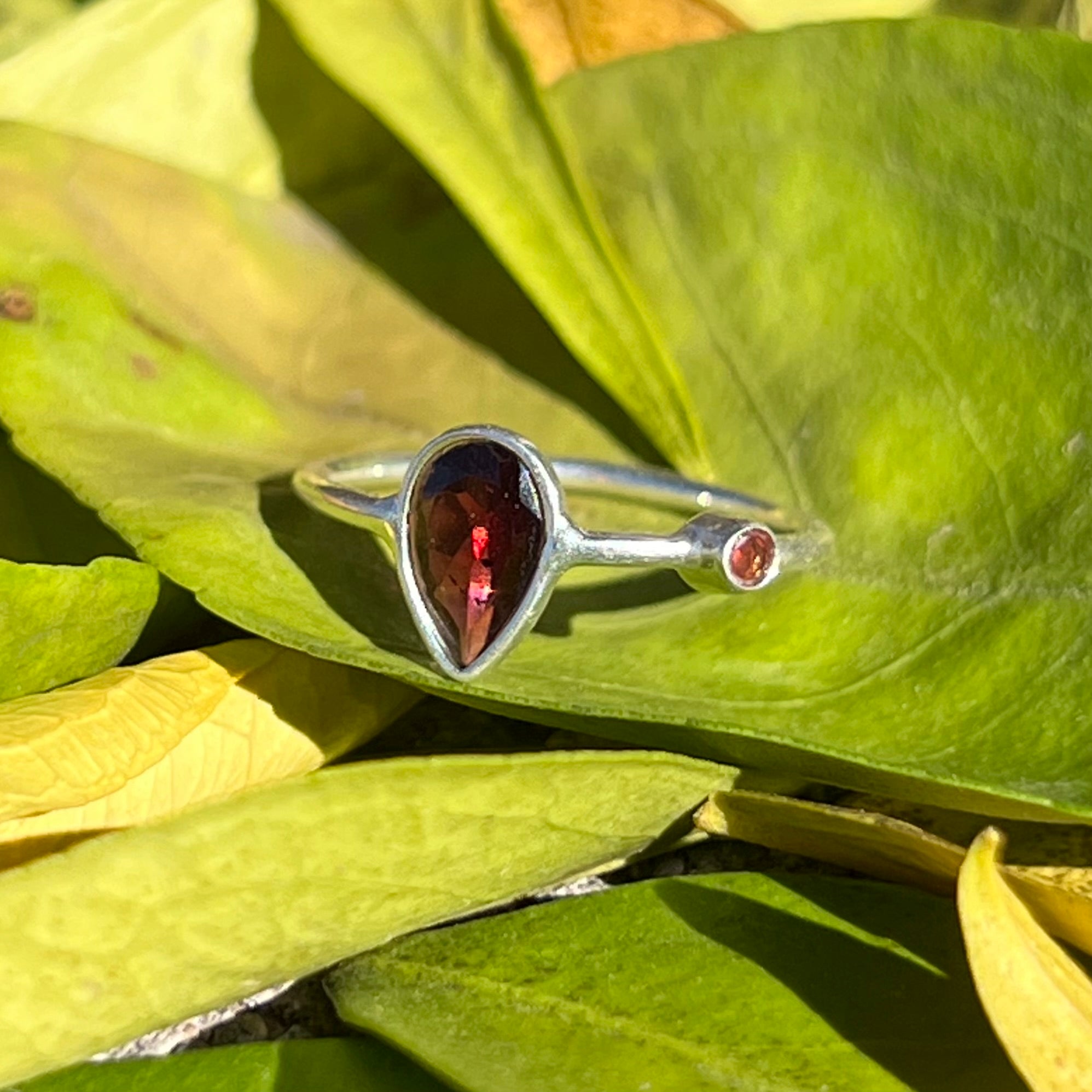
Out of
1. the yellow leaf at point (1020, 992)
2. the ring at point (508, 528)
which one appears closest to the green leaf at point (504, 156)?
the ring at point (508, 528)

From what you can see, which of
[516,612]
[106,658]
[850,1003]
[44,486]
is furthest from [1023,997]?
[44,486]

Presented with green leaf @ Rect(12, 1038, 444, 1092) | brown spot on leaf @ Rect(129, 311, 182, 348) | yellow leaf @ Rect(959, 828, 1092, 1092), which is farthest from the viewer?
brown spot on leaf @ Rect(129, 311, 182, 348)

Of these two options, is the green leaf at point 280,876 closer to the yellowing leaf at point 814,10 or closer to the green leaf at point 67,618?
the green leaf at point 67,618

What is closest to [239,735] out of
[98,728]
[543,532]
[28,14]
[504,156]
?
[98,728]

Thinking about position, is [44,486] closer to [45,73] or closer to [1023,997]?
[45,73]

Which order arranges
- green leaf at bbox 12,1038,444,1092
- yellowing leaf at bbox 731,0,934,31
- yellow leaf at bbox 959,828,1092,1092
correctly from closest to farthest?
yellow leaf at bbox 959,828,1092,1092 < green leaf at bbox 12,1038,444,1092 < yellowing leaf at bbox 731,0,934,31

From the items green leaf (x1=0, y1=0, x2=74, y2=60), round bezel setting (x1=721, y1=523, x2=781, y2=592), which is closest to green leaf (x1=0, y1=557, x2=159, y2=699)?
round bezel setting (x1=721, y1=523, x2=781, y2=592)

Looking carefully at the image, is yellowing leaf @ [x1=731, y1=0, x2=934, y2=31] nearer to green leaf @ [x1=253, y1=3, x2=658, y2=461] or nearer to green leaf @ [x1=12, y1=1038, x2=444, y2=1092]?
green leaf @ [x1=253, y1=3, x2=658, y2=461]
